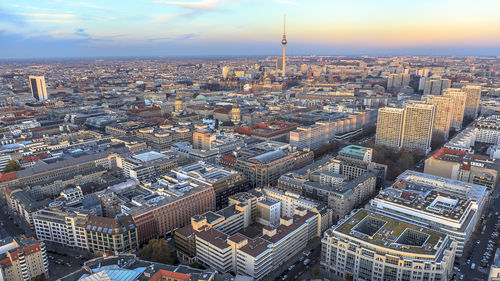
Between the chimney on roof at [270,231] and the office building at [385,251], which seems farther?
the chimney on roof at [270,231]

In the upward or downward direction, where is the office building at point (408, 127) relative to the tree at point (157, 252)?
upward

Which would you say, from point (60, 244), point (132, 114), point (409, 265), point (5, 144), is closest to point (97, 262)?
point (60, 244)

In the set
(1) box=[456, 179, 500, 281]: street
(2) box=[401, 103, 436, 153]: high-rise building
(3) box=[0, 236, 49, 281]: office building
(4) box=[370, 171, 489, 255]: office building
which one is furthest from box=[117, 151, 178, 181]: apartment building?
(2) box=[401, 103, 436, 153]: high-rise building

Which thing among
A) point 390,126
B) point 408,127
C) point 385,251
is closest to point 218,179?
point 385,251

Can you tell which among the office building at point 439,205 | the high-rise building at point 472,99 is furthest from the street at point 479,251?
the high-rise building at point 472,99

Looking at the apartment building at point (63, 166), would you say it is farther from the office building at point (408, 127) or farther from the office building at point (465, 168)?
the office building at point (408, 127)

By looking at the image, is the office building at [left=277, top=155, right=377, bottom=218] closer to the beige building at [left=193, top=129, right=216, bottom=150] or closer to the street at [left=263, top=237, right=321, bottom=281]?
the street at [left=263, top=237, right=321, bottom=281]
